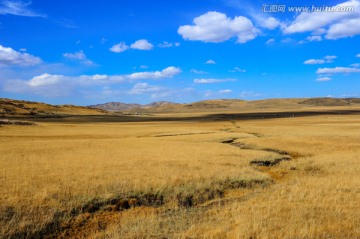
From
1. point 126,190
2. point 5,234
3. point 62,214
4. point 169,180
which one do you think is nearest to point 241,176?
point 169,180

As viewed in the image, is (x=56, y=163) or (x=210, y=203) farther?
(x=56, y=163)

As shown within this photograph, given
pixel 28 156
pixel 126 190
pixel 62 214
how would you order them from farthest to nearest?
pixel 28 156
pixel 126 190
pixel 62 214

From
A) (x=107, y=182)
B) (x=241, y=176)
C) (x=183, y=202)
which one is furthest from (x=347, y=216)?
(x=107, y=182)

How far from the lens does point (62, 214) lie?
12414mm

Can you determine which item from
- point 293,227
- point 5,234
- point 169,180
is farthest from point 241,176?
point 5,234

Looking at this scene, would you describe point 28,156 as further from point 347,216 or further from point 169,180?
point 347,216

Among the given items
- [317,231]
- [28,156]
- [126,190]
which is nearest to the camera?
[317,231]

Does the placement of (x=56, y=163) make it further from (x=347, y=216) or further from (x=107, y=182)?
(x=347, y=216)

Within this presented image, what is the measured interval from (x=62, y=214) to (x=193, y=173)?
9066 mm

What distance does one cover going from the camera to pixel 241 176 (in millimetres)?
19219

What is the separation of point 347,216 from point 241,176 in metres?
8.17

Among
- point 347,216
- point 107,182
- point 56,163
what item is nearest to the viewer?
point 347,216

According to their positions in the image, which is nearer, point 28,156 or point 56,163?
point 56,163

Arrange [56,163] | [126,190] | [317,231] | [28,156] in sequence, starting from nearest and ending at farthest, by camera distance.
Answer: [317,231] < [126,190] < [56,163] < [28,156]
